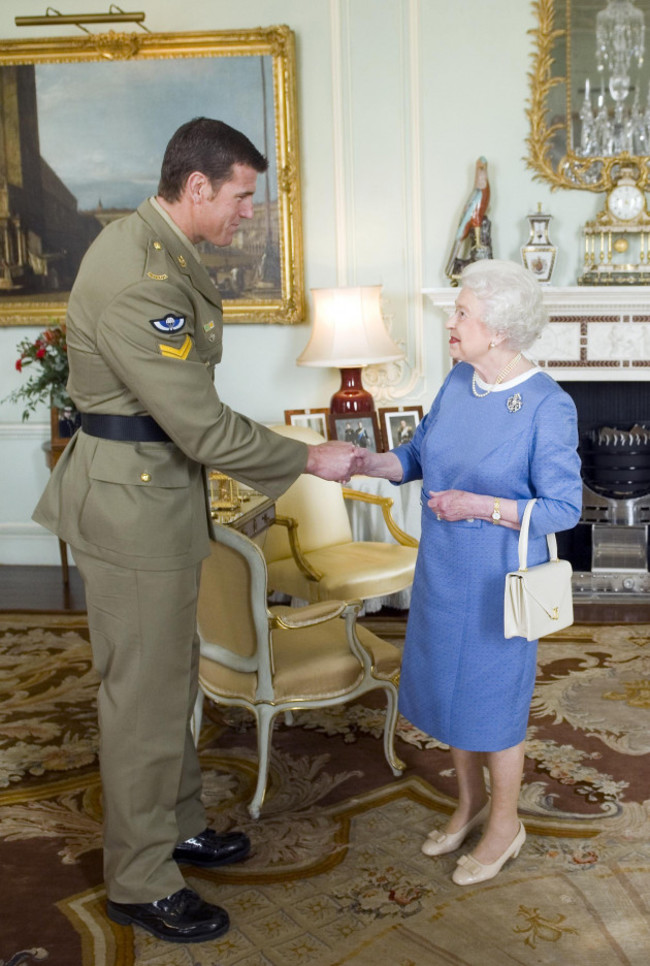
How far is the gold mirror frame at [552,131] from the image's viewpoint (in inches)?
218

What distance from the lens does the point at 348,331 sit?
5.36 metres

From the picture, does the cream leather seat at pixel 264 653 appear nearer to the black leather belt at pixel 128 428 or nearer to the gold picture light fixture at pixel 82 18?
the black leather belt at pixel 128 428

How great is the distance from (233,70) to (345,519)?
9.15 feet

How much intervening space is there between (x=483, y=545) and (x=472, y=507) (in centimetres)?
15

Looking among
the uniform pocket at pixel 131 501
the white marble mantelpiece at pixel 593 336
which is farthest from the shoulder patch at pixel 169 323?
the white marble mantelpiece at pixel 593 336

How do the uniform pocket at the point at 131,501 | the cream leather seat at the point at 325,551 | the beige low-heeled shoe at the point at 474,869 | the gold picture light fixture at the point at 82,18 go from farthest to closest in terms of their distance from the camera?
the gold picture light fixture at the point at 82,18 → the cream leather seat at the point at 325,551 → the beige low-heeled shoe at the point at 474,869 → the uniform pocket at the point at 131,501

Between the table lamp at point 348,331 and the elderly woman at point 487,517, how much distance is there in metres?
2.57

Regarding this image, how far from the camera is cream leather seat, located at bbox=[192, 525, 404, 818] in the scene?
297 cm

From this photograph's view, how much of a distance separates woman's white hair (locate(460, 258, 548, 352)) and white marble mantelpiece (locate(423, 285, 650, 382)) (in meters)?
2.99

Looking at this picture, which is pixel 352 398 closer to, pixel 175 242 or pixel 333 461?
pixel 333 461

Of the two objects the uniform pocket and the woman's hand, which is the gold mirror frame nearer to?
the woman's hand

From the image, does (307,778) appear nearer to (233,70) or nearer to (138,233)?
(138,233)

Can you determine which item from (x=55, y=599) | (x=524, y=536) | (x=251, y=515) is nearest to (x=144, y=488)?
(x=524, y=536)

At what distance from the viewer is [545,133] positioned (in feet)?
18.5
